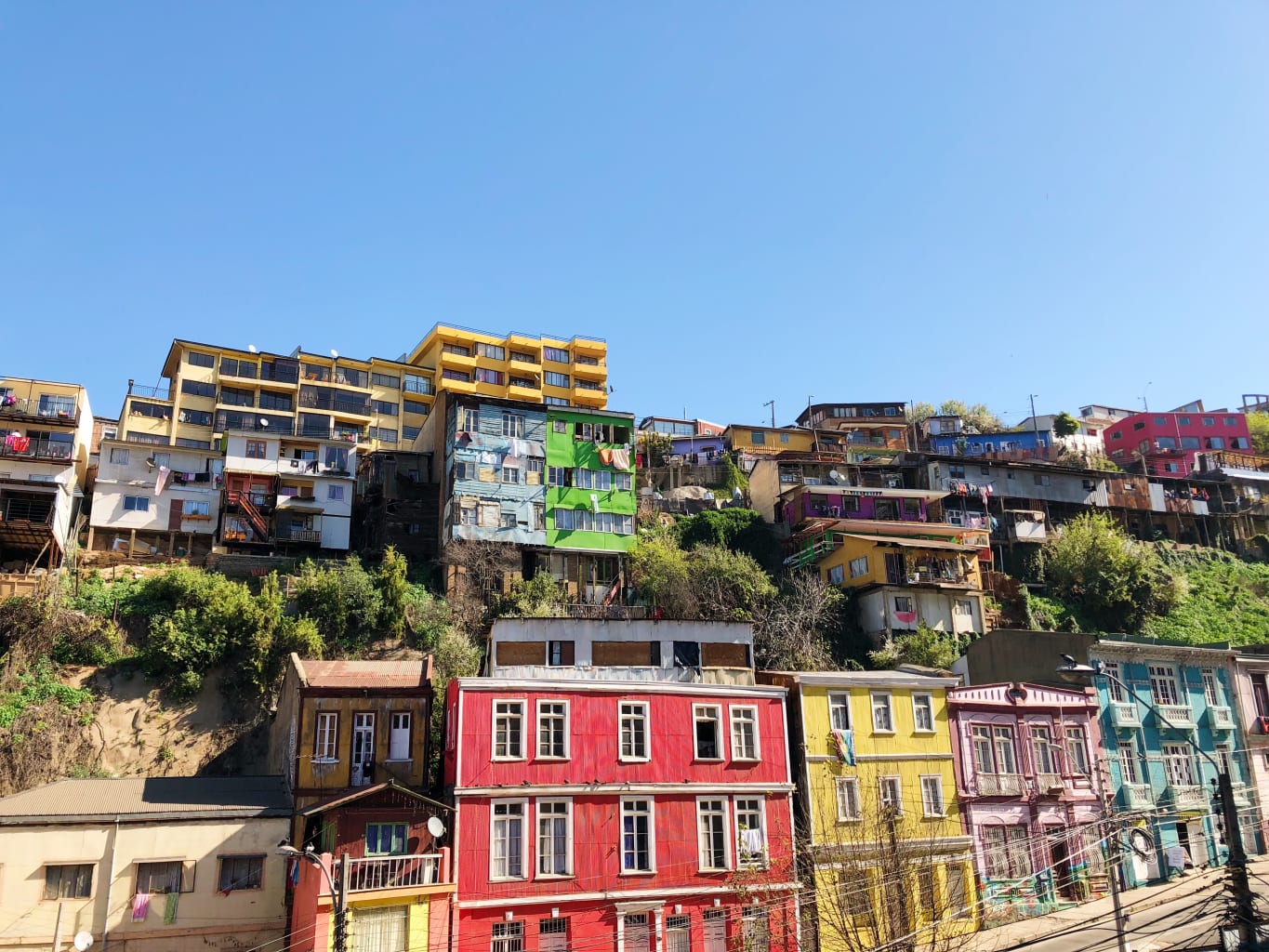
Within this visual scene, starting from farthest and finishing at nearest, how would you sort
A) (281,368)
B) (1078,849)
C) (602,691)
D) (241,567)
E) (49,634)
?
(281,368), (241,567), (49,634), (1078,849), (602,691)

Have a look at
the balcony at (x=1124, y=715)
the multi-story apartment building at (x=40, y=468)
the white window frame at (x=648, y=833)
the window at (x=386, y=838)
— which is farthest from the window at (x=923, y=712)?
the multi-story apartment building at (x=40, y=468)

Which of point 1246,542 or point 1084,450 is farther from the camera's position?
point 1084,450

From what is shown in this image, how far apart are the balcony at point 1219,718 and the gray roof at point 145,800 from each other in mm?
37257

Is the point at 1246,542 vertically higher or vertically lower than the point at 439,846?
higher

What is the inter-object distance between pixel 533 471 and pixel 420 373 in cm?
2726

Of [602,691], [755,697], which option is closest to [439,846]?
[602,691]

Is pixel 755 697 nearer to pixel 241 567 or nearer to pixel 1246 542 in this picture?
pixel 241 567

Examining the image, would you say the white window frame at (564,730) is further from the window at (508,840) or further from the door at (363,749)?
the door at (363,749)

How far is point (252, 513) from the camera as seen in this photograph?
63.3 m

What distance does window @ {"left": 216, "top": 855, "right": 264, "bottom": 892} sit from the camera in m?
32.7

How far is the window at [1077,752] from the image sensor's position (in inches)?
1620

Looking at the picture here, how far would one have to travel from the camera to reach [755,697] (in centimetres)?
3769

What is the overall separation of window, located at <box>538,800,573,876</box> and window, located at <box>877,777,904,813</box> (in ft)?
36.8

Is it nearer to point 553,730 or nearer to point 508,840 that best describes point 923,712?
point 553,730
